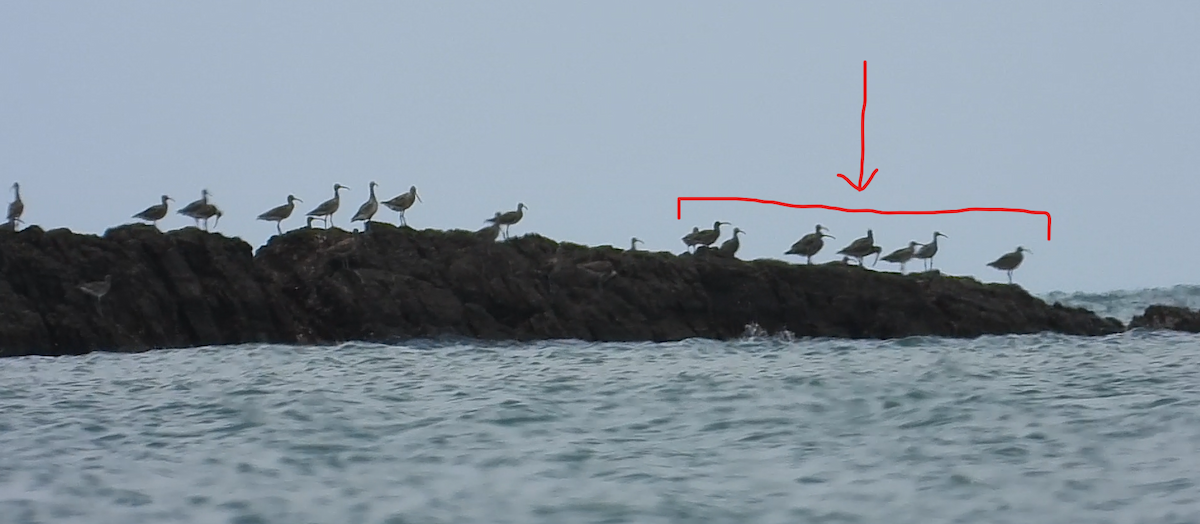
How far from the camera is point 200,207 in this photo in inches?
1260

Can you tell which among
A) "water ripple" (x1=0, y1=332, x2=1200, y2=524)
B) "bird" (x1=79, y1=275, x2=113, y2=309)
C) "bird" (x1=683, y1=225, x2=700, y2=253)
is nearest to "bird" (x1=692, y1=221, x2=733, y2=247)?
Result: "bird" (x1=683, y1=225, x2=700, y2=253)

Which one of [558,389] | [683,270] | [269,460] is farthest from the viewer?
[683,270]

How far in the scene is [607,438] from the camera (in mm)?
15836

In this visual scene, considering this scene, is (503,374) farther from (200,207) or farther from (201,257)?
(200,207)

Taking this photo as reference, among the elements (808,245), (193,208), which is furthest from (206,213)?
(808,245)

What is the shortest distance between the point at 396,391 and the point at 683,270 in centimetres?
1107

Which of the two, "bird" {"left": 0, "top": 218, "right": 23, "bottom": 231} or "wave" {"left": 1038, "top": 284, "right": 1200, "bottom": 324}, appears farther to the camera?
"wave" {"left": 1038, "top": 284, "right": 1200, "bottom": 324}

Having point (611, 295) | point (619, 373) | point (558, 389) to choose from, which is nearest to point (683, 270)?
point (611, 295)

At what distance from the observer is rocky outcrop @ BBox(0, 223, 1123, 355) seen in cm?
2744

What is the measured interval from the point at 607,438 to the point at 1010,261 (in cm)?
2142

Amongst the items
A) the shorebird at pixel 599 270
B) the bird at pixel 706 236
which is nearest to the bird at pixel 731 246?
the bird at pixel 706 236

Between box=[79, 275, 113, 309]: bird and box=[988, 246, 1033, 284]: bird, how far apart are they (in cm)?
2011

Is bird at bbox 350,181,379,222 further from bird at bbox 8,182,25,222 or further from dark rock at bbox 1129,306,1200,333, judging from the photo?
dark rock at bbox 1129,306,1200,333

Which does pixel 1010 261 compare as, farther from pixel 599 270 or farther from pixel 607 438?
pixel 607 438
